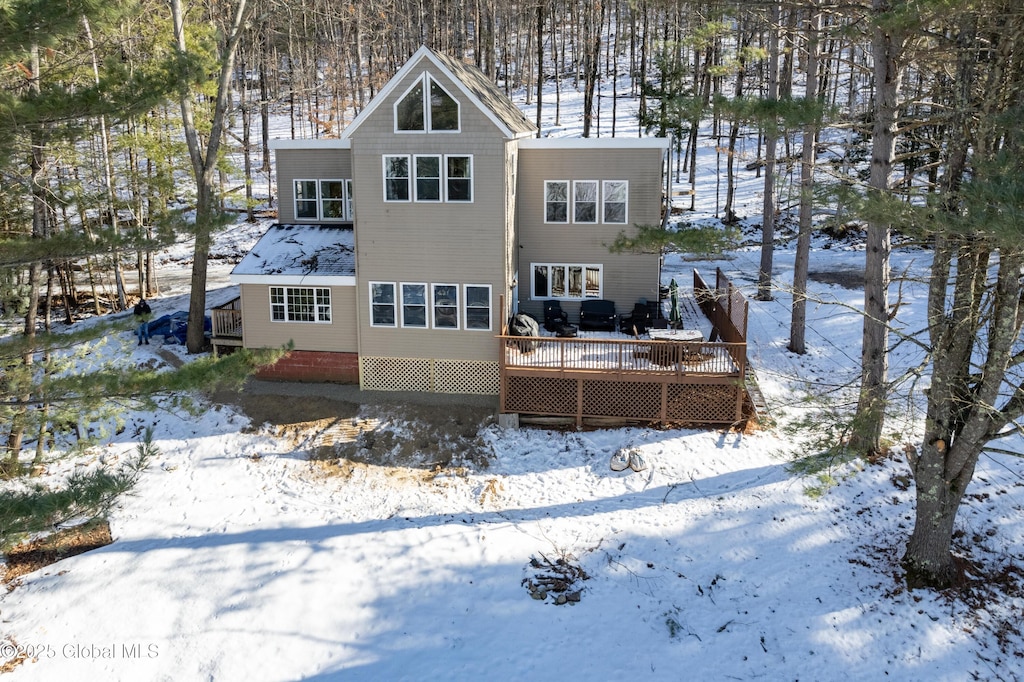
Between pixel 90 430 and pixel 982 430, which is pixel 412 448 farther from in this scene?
pixel 982 430

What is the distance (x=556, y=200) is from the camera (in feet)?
62.8

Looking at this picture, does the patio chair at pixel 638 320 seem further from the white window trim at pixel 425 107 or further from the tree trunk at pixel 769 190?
the white window trim at pixel 425 107

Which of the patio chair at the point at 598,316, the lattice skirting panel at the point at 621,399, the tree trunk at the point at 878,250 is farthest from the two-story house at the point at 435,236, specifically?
the tree trunk at the point at 878,250

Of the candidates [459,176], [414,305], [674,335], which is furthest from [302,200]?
[674,335]

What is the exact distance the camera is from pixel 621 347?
1614cm

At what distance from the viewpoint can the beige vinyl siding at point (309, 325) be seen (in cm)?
1778

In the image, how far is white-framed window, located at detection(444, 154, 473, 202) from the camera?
16.7m

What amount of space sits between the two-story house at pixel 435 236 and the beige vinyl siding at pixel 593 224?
0.10 ft

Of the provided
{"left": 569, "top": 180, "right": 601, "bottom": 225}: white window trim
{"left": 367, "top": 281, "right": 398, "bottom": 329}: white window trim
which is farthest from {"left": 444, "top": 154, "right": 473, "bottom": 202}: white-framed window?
{"left": 569, "top": 180, "right": 601, "bottom": 225}: white window trim

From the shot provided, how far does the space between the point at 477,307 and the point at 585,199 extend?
4.38m

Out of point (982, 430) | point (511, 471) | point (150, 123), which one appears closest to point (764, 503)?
point (982, 430)

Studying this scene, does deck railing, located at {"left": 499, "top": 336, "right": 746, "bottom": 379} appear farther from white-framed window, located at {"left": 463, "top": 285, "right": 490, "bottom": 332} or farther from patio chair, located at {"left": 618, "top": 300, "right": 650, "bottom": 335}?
patio chair, located at {"left": 618, "top": 300, "right": 650, "bottom": 335}

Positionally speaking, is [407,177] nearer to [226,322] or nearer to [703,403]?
[226,322]

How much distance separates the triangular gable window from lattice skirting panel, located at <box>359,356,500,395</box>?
5513mm
